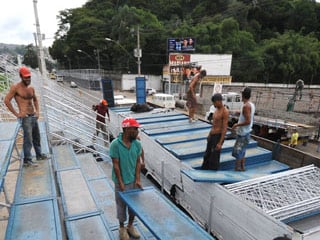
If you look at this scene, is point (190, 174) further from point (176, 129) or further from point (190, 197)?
point (176, 129)

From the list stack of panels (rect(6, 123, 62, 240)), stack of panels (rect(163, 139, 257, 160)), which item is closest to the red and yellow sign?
stack of panels (rect(163, 139, 257, 160))

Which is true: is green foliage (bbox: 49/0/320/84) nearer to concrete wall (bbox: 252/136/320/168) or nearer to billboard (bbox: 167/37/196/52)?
billboard (bbox: 167/37/196/52)

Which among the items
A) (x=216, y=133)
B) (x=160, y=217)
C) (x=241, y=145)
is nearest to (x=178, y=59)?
(x=241, y=145)

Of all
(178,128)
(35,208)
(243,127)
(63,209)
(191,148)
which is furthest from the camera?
(178,128)

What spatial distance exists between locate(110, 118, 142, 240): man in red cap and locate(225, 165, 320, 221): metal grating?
173 cm

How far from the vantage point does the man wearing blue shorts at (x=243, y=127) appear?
15.1 ft

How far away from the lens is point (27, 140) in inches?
170

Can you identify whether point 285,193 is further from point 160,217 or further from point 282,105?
point 282,105

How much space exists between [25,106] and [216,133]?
338 cm

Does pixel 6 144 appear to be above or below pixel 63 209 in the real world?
above

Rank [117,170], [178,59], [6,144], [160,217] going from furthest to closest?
1. [178,59]
2. [6,144]
3. [117,170]
4. [160,217]

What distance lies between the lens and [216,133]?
454 centimetres

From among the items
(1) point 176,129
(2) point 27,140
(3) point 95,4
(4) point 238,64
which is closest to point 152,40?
(4) point 238,64

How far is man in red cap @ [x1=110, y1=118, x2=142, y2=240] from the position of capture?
9.80 ft
